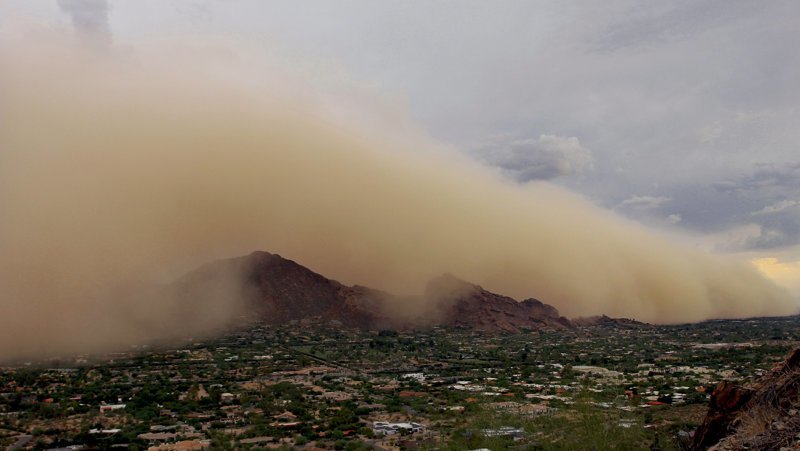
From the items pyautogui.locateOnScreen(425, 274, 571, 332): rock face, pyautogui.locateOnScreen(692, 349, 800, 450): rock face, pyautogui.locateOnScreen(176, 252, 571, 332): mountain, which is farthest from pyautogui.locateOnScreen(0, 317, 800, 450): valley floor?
pyautogui.locateOnScreen(425, 274, 571, 332): rock face

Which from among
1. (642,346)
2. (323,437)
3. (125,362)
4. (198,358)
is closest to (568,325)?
(642,346)

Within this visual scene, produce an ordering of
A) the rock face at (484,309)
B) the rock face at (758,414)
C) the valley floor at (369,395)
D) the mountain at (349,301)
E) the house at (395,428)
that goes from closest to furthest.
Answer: the rock face at (758,414) < the valley floor at (369,395) < the house at (395,428) < the mountain at (349,301) < the rock face at (484,309)

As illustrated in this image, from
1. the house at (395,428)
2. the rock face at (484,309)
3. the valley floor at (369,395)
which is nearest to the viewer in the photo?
the valley floor at (369,395)

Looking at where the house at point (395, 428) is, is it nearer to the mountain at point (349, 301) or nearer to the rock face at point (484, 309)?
the mountain at point (349, 301)

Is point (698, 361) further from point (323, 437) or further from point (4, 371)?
point (4, 371)

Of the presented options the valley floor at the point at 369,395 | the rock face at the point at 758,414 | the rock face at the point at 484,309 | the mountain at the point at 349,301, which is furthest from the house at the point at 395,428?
the rock face at the point at 484,309

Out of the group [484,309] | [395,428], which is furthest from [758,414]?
[484,309]
